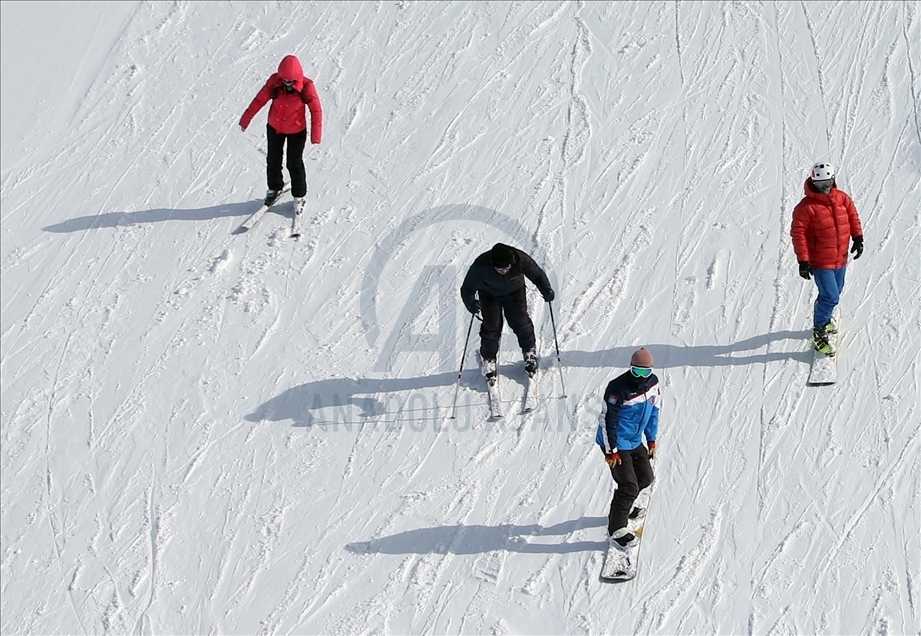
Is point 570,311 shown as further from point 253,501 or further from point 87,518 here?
point 87,518

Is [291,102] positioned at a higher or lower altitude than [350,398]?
higher

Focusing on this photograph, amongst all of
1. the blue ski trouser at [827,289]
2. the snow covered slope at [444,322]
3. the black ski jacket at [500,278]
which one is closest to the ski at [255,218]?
the snow covered slope at [444,322]

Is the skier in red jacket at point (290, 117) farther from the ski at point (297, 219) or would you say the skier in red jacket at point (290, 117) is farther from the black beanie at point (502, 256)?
the black beanie at point (502, 256)

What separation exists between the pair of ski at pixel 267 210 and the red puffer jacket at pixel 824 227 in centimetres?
498

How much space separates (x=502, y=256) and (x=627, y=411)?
5.46 ft

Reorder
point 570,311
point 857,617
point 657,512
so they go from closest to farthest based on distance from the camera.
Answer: point 857,617
point 657,512
point 570,311

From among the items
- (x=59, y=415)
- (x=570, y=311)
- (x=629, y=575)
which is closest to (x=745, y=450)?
(x=629, y=575)

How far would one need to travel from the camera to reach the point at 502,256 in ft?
27.5

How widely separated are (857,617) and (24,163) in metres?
10.1

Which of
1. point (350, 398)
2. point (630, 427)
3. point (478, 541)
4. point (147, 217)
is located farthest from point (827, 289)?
point (147, 217)

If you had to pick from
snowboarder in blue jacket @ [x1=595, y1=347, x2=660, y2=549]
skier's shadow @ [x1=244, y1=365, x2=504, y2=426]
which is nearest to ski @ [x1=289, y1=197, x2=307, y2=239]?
skier's shadow @ [x1=244, y1=365, x2=504, y2=426]

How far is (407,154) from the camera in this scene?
12078 mm

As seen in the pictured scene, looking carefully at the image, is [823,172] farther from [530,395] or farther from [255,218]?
[255,218]

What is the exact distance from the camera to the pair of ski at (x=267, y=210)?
11273 mm
